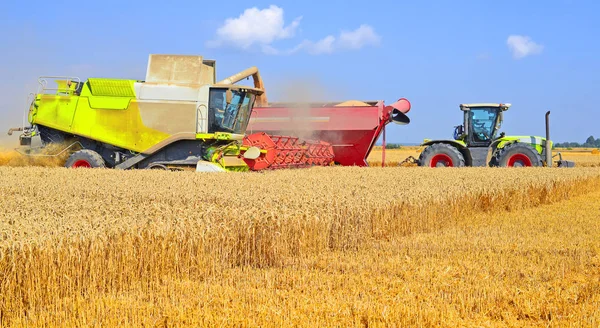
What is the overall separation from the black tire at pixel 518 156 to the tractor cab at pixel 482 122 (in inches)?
22.6

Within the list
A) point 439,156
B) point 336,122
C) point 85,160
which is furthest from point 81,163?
point 439,156

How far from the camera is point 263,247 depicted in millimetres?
5848

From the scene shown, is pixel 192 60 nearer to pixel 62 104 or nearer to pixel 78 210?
pixel 62 104

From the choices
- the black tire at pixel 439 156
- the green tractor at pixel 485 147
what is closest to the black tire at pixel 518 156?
the green tractor at pixel 485 147

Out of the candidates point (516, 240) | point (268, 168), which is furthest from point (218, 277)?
point (268, 168)

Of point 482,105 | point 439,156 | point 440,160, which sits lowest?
point 440,160

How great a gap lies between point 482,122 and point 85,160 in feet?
32.6

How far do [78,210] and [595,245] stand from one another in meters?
5.14

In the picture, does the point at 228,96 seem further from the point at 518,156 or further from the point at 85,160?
the point at 518,156

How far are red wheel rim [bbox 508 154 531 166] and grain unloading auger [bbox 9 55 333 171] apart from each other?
20.4 feet

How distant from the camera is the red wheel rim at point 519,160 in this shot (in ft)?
55.6

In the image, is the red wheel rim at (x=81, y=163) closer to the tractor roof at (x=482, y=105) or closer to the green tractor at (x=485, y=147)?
the green tractor at (x=485, y=147)

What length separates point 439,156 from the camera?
57.3ft

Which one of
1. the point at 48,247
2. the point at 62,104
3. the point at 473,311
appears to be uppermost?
the point at 62,104
